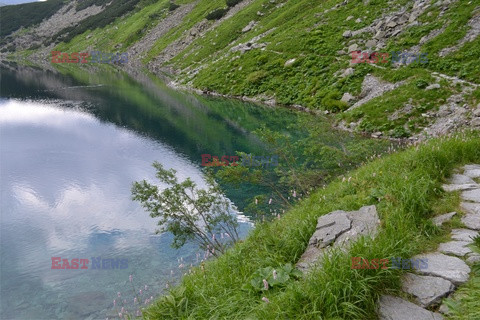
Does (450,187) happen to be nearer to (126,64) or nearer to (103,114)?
(103,114)

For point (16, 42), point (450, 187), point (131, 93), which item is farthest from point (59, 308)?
point (16, 42)

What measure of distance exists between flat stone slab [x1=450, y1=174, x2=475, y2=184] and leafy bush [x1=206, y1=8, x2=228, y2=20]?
310 feet

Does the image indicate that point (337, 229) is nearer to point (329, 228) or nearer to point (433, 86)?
point (329, 228)

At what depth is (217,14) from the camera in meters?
94.5

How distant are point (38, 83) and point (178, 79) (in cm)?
3770

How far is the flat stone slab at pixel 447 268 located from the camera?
5148 millimetres

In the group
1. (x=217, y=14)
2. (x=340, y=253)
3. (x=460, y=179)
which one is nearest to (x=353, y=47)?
(x=460, y=179)

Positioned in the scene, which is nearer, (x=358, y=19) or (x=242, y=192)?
(x=242, y=192)

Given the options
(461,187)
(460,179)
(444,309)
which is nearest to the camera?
(444,309)

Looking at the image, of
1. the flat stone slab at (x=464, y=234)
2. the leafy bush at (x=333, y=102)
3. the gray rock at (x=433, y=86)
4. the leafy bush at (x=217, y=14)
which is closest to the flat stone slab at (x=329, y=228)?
the flat stone slab at (x=464, y=234)

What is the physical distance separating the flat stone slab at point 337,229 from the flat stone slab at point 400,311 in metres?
1.32

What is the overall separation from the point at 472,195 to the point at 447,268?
3162 millimetres

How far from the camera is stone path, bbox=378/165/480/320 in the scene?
15.7ft

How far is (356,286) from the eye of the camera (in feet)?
16.3
